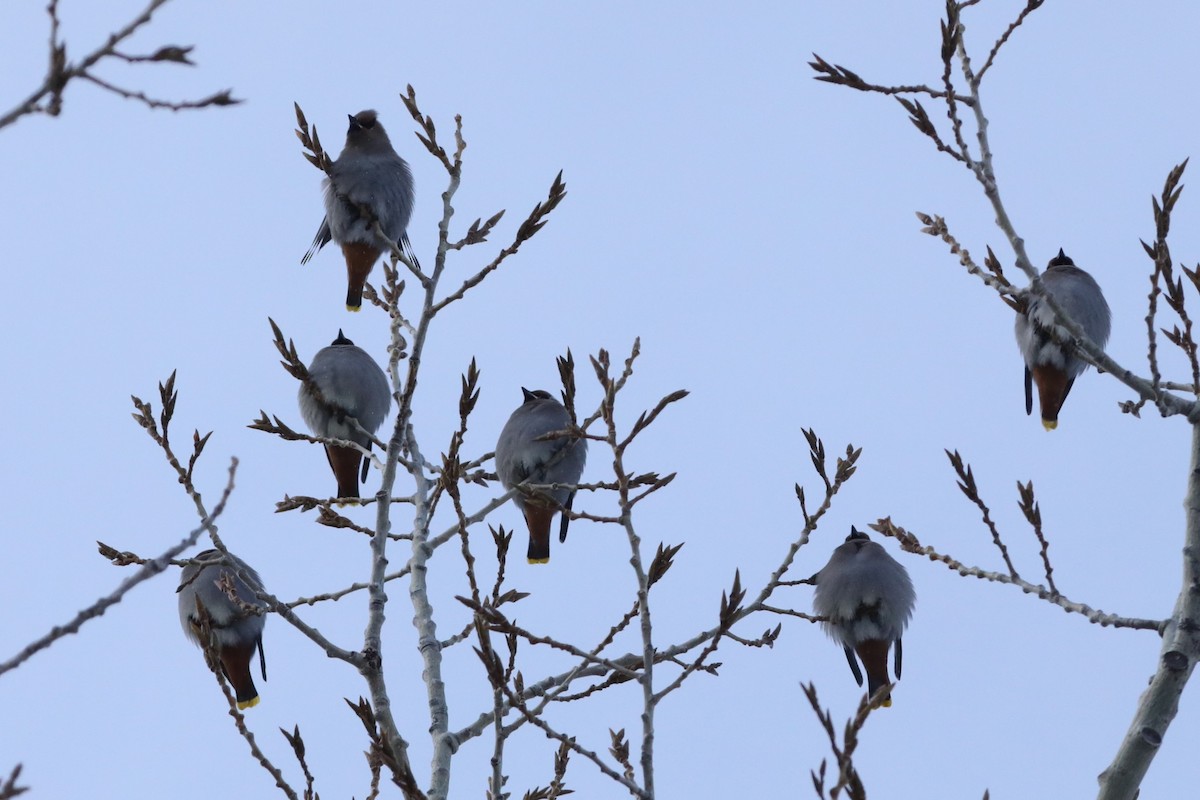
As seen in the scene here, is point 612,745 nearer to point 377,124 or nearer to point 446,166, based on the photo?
point 446,166

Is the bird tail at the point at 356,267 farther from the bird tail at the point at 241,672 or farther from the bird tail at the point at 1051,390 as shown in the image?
the bird tail at the point at 1051,390

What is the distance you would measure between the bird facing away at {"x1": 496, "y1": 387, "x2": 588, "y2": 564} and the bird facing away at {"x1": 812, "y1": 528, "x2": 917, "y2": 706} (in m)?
1.06

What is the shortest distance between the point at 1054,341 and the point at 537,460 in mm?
2074

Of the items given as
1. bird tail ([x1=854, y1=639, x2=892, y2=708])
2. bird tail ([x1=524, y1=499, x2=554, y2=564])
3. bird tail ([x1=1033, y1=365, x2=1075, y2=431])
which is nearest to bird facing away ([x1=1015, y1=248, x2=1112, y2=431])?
bird tail ([x1=1033, y1=365, x2=1075, y2=431])

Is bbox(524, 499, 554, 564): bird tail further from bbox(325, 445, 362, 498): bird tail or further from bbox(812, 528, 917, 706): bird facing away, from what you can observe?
bbox(812, 528, 917, 706): bird facing away

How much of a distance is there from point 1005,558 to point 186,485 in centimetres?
222

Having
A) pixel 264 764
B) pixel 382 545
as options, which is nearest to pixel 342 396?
pixel 382 545

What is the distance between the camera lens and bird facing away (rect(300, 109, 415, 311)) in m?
6.31

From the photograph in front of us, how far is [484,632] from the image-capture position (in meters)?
2.98

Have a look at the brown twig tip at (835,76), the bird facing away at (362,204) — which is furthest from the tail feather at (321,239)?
the brown twig tip at (835,76)

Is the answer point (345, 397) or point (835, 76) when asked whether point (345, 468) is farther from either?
point (835, 76)

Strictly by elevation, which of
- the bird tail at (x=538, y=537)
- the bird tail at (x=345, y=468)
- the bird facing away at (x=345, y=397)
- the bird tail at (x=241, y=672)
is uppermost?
the bird facing away at (x=345, y=397)

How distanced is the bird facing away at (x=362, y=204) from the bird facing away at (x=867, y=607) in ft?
7.68

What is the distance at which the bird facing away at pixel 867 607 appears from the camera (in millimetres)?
5477
